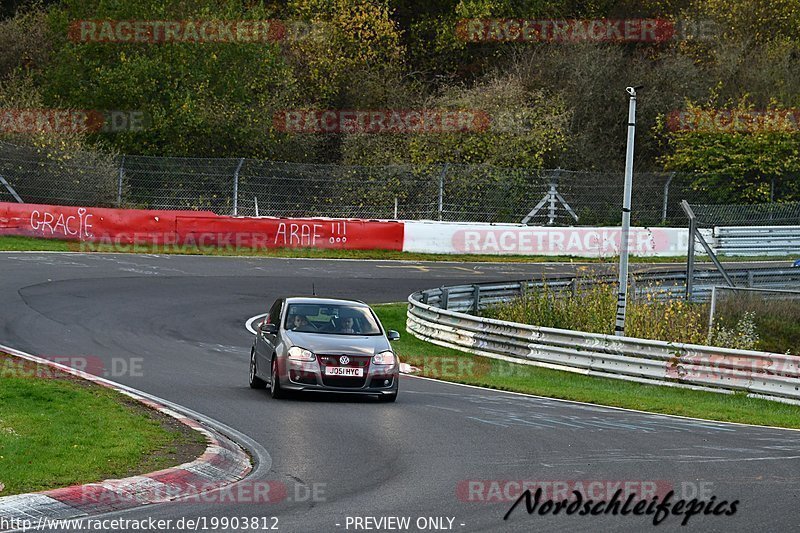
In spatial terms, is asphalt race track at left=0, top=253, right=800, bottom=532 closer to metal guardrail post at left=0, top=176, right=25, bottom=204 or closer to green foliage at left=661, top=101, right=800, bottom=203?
metal guardrail post at left=0, top=176, right=25, bottom=204

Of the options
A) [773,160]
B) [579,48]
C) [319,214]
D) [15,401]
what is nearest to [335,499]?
[15,401]

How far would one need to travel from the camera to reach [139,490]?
9281mm

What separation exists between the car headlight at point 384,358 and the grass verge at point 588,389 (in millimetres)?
3102

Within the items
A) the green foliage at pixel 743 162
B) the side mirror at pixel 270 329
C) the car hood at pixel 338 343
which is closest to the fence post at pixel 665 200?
the green foliage at pixel 743 162

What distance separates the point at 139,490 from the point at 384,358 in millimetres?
7159

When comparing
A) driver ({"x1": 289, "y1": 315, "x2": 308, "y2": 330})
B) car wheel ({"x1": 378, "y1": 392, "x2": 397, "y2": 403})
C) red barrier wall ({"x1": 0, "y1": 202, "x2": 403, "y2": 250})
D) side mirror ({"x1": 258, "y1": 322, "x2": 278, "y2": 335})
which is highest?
red barrier wall ({"x1": 0, "y1": 202, "x2": 403, "y2": 250})

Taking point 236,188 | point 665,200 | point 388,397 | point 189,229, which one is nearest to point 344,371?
point 388,397

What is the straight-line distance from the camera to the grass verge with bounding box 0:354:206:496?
975 centimetres

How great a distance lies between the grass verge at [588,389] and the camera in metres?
16.9

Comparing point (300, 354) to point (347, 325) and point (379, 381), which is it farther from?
point (347, 325)

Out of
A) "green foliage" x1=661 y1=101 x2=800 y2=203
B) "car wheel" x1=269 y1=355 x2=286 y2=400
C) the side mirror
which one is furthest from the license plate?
"green foliage" x1=661 y1=101 x2=800 y2=203

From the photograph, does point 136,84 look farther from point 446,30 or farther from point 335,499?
point 335,499

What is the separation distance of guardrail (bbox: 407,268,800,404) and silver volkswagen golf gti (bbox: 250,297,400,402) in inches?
223

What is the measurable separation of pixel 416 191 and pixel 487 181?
2.71 meters
